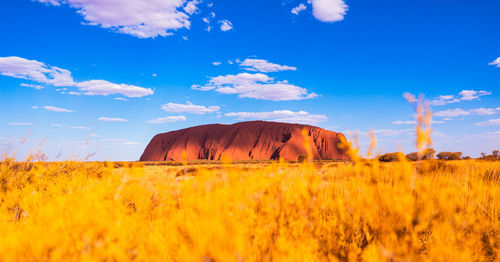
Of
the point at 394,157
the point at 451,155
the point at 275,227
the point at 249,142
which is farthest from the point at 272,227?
the point at 249,142

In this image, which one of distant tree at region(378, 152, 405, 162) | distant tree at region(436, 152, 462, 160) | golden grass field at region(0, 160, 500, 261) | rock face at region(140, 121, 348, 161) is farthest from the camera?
rock face at region(140, 121, 348, 161)

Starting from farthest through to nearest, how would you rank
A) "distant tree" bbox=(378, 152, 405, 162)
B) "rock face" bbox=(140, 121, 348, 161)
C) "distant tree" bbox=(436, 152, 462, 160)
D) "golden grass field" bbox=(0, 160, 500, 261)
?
"rock face" bbox=(140, 121, 348, 161)
"distant tree" bbox=(436, 152, 462, 160)
"distant tree" bbox=(378, 152, 405, 162)
"golden grass field" bbox=(0, 160, 500, 261)

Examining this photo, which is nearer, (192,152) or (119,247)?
(119,247)

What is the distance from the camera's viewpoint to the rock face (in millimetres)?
63850

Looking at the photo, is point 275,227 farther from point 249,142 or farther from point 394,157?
point 249,142

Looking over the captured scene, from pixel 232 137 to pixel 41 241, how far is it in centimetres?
6780

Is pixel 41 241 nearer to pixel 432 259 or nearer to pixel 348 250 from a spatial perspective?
pixel 348 250

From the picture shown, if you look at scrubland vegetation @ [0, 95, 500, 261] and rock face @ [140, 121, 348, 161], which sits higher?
rock face @ [140, 121, 348, 161]

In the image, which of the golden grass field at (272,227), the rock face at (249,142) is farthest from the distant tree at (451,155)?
the rock face at (249,142)

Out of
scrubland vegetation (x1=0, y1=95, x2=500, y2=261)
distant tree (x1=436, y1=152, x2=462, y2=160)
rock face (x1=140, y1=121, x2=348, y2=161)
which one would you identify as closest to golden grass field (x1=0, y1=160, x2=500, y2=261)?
scrubland vegetation (x1=0, y1=95, x2=500, y2=261)

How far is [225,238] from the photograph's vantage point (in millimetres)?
2496

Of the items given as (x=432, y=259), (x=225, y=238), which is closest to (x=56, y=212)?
(x=225, y=238)

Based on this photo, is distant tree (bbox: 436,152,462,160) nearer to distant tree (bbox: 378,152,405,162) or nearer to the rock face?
distant tree (bbox: 378,152,405,162)

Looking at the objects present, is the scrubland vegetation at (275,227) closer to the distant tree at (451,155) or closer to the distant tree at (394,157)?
the distant tree at (394,157)
